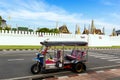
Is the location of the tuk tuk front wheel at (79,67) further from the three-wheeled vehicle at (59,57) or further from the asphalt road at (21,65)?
the asphalt road at (21,65)

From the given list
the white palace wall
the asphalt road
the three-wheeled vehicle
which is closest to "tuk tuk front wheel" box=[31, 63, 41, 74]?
the three-wheeled vehicle

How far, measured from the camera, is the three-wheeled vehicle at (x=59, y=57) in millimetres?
9844

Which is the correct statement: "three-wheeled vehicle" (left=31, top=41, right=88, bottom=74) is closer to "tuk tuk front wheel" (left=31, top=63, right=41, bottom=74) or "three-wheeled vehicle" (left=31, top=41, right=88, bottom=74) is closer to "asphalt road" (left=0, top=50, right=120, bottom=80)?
"tuk tuk front wheel" (left=31, top=63, right=41, bottom=74)

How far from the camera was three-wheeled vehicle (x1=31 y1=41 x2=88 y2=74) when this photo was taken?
388 inches

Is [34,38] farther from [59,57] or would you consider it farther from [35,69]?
[35,69]

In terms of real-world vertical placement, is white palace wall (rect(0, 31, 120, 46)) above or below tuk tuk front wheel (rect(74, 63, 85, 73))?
above

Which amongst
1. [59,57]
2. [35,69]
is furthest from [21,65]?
[59,57]

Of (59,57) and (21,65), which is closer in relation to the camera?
(59,57)

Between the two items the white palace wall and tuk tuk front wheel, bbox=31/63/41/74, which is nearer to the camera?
tuk tuk front wheel, bbox=31/63/41/74

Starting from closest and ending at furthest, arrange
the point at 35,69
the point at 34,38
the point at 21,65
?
the point at 35,69 < the point at 21,65 < the point at 34,38

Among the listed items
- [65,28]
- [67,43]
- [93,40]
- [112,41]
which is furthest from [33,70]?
[65,28]

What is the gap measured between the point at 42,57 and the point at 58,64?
0.98 meters

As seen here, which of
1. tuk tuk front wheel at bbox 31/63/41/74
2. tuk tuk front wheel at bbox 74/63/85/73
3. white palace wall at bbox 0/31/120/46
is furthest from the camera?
white palace wall at bbox 0/31/120/46

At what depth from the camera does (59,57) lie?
1046 centimetres
